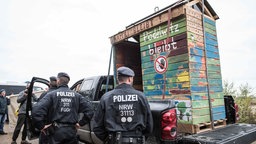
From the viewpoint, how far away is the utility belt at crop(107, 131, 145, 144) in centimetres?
245

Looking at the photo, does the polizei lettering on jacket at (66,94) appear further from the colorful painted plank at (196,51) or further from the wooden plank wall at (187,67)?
the colorful painted plank at (196,51)

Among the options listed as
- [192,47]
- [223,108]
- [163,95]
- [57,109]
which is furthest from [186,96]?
[57,109]

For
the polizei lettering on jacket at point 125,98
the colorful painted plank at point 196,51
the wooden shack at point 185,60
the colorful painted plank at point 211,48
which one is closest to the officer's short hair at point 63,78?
the polizei lettering on jacket at point 125,98

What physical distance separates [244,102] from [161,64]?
17.8ft

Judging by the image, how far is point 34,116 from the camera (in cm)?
316

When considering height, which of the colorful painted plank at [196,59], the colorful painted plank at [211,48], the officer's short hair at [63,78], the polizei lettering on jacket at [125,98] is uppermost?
the colorful painted plank at [211,48]

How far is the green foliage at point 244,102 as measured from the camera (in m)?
7.83

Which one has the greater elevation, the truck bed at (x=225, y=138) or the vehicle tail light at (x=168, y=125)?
the vehicle tail light at (x=168, y=125)

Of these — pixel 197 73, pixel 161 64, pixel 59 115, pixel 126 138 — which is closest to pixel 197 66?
pixel 197 73

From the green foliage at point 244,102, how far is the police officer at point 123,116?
6639mm

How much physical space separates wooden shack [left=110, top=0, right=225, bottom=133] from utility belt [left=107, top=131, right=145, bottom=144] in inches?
54.7

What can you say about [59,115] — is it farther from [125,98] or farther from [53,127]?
[125,98]

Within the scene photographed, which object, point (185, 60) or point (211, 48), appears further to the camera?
point (211, 48)

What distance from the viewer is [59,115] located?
3.27 metres
